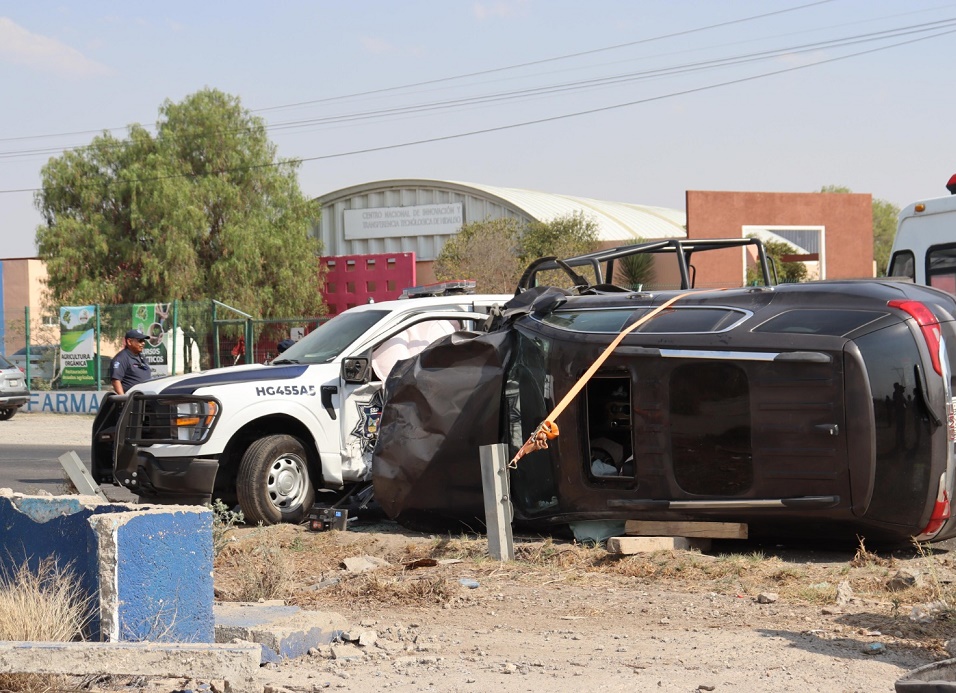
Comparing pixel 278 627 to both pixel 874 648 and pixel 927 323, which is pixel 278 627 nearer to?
pixel 874 648

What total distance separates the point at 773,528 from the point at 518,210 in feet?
160

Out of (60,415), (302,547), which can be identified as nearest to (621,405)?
(302,547)

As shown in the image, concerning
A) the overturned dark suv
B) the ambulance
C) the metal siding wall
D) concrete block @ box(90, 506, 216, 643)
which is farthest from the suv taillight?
the metal siding wall

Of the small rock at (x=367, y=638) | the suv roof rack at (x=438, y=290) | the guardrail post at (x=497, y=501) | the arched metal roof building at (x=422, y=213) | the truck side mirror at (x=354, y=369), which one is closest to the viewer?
the small rock at (x=367, y=638)

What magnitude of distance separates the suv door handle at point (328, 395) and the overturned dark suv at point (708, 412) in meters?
1.01

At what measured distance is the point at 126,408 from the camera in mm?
9711

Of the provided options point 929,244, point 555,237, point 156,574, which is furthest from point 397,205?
point 156,574

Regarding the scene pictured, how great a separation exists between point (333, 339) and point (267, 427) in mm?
1029

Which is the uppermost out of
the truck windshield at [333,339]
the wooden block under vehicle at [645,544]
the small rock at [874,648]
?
the truck windshield at [333,339]

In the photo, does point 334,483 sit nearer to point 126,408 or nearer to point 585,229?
point 126,408

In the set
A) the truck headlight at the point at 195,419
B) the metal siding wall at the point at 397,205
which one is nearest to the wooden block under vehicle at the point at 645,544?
the truck headlight at the point at 195,419

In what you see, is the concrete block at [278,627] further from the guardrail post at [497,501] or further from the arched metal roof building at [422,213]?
the arched metal roof building at [422,213]

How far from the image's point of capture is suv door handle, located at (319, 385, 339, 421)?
9.88 meters

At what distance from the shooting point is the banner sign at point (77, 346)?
2775cm
